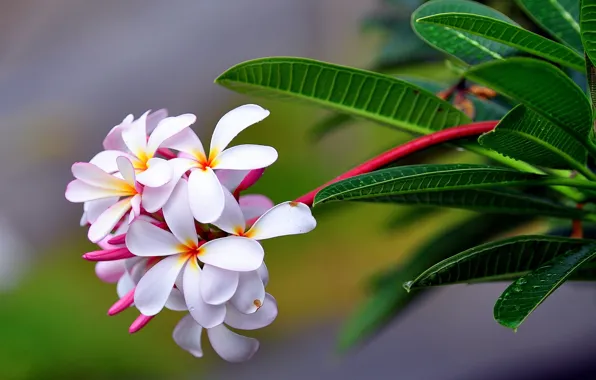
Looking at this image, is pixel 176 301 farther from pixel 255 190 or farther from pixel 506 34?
pixel 255 190

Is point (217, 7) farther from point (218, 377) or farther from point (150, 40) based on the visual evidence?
point (218, 377)

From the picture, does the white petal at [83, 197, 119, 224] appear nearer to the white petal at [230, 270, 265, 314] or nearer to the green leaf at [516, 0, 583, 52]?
the white petal at [230, 270, 265, 314]

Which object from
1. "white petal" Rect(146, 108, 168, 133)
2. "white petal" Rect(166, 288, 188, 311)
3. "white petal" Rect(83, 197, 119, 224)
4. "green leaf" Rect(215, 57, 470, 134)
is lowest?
"white petal" Rect(166, 288, 188, 311)

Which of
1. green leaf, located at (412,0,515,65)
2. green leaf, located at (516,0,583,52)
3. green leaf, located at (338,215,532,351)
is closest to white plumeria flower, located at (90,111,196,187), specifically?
green leaf, located at (412,0,515,65)


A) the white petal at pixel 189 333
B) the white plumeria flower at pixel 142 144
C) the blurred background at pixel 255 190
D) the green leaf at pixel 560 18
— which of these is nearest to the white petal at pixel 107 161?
the white plumeria flower at pixel 142 144

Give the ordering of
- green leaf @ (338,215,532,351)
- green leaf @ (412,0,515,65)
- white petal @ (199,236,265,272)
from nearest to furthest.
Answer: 1. white petal @ (199,236,265,272)
2. green leaf @ (412,0,515,65)
3. green leaf @ (338,215,532,351)

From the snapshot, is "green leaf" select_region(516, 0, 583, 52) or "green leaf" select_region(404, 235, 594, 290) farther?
→ "green leaf" select_region(516, 0, 583, 52)

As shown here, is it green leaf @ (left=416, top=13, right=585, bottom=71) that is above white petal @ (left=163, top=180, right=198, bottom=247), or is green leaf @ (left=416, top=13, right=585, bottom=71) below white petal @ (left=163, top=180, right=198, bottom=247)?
above
